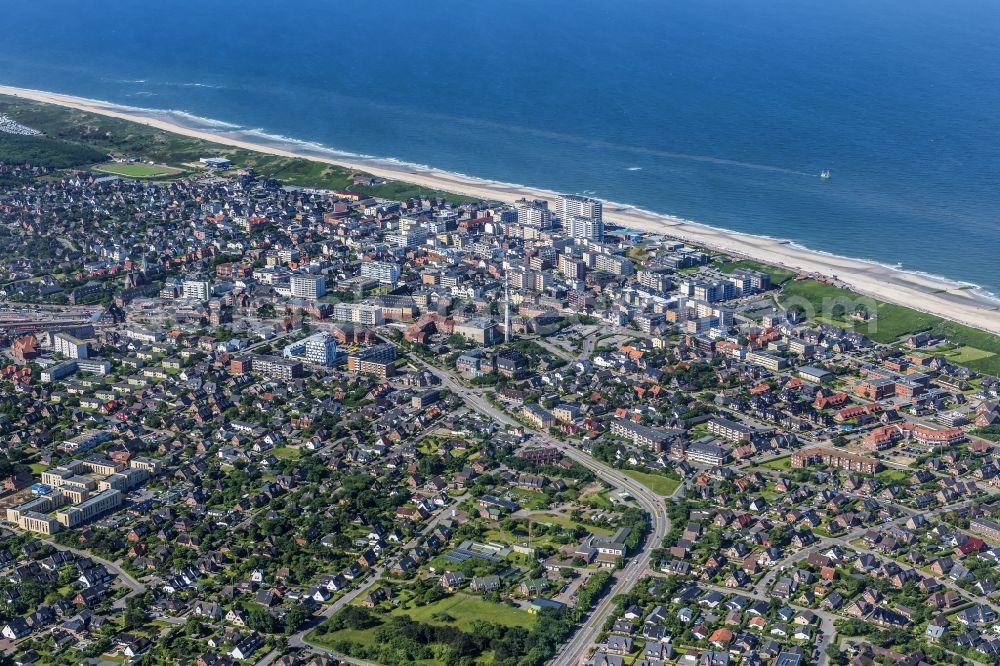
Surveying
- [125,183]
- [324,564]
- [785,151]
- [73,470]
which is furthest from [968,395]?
[125,183]

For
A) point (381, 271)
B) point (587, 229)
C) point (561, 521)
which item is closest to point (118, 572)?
point (561, 521)

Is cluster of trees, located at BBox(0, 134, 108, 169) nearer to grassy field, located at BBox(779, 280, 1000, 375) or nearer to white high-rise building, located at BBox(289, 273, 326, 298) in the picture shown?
white high-rise building, located at BBox(289, 273, 326, 298)

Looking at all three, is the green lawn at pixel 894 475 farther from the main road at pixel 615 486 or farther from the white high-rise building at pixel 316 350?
the white high-rise building at pixel 316 350

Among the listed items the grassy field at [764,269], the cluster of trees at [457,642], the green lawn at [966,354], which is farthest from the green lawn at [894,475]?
the grassy field at [764,269]

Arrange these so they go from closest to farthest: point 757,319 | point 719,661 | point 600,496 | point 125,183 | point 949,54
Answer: point 719,661
point 600,496
point 757,319
point 125,183
point 949,54

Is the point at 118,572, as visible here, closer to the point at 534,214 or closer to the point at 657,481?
the point at 657,481

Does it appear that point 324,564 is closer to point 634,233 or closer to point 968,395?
point 968,395
